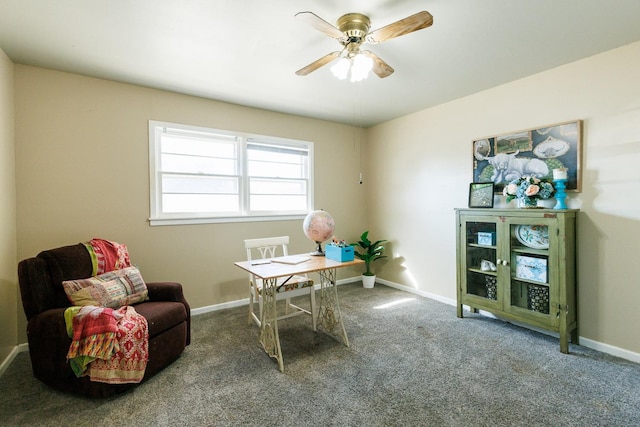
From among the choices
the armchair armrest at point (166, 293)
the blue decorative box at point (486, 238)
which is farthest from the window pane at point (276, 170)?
the blue decorative box at point (486, 238)

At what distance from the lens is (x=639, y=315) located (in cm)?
241

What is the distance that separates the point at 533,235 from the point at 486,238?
1.39ft

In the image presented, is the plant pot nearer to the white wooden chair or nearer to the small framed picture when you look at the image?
the white wooden chair

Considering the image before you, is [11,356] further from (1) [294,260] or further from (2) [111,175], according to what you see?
(1) [294,260]

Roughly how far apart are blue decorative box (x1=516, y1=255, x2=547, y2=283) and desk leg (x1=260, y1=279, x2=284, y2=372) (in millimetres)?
2316

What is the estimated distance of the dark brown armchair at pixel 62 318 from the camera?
6.48 ft

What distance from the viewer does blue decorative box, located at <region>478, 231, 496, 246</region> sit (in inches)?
121

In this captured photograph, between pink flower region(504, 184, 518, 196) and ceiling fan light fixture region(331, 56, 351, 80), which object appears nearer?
ceiling fan light fixture region(331, 56, 351, 80)

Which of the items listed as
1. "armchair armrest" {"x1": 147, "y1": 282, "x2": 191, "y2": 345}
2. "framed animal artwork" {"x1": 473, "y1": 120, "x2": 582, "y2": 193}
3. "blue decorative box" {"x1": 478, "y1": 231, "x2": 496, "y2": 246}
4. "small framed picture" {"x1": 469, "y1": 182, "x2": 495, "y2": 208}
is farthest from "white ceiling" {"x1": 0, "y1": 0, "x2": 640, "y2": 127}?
"armchair armrest" {"x1": 147, "y1": 282, "x2": 191, "y2": 345}

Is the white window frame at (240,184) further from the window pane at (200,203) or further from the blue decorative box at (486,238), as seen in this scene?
the blue decorative box at (486,238)

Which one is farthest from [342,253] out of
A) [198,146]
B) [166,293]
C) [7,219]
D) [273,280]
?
[7,219]

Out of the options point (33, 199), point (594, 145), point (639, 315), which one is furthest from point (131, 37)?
point (639, 315)

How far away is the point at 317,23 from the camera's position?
178 cm

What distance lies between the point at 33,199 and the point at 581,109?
502 centimetres
